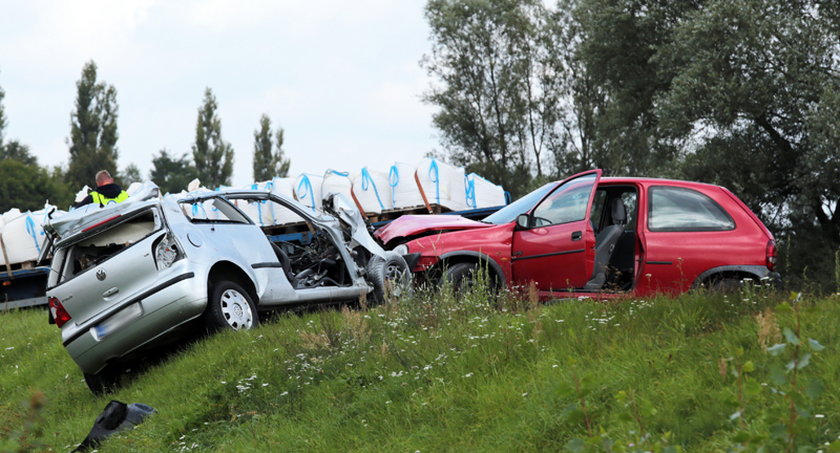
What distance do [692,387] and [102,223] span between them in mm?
5997

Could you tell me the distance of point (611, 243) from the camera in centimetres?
956

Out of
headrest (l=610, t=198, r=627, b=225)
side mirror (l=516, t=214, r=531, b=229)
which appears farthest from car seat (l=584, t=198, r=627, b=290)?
side mirror (l=516, t=214, r=531, b=229)

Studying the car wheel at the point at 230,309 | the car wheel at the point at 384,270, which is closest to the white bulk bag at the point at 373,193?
the car wheel at the point at 384,270

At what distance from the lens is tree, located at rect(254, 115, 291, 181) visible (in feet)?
192

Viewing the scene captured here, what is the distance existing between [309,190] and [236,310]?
7.09m

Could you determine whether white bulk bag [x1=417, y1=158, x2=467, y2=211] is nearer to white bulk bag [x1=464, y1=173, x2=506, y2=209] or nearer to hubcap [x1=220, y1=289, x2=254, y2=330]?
white bulk bag [x1=464, y1=173, x2=506, y2=209]

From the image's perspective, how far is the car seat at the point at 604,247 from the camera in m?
9.40

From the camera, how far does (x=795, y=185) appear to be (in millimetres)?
19203

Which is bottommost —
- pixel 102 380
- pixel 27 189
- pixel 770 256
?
pixel 102 380

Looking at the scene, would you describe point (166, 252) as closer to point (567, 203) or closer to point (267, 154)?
point (567, 203)

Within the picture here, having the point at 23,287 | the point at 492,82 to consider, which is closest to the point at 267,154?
the point at 492,82

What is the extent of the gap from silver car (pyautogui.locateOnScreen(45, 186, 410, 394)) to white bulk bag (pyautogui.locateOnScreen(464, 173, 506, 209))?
18.8 feet

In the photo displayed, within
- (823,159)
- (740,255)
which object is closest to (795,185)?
(823,159)

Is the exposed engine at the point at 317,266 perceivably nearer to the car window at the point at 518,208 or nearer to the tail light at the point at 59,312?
the car window at the point at 518,208
